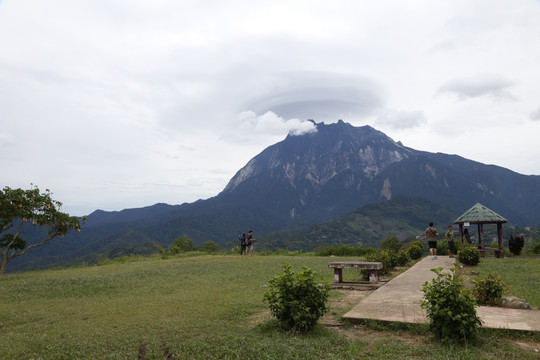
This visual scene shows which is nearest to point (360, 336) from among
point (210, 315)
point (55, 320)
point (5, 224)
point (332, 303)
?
point (332, 303)

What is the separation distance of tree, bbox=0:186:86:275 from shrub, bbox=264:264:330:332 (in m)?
21.5

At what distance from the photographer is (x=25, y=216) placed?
898 inches

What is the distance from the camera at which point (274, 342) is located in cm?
673

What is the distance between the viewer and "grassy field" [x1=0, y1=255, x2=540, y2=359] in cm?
620

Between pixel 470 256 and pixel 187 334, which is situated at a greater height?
pixel 470 256

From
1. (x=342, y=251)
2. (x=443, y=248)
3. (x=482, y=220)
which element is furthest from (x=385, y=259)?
(x=342, y=251)

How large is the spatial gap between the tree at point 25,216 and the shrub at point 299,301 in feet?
70.6

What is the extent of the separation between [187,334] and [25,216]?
68.4 ft

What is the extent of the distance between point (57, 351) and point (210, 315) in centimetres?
351

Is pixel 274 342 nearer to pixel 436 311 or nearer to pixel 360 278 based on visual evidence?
pixel 436 311

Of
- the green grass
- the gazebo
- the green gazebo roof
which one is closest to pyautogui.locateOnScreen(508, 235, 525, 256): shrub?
the gazebo

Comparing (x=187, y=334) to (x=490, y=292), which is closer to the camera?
(x=187, y=334)

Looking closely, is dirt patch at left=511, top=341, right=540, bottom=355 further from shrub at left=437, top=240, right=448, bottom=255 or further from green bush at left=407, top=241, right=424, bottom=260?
shrub at left=437, top=240, right=448, bottom=255

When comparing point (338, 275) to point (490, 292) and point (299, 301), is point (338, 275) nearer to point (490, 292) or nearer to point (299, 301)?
point (490, 292)
